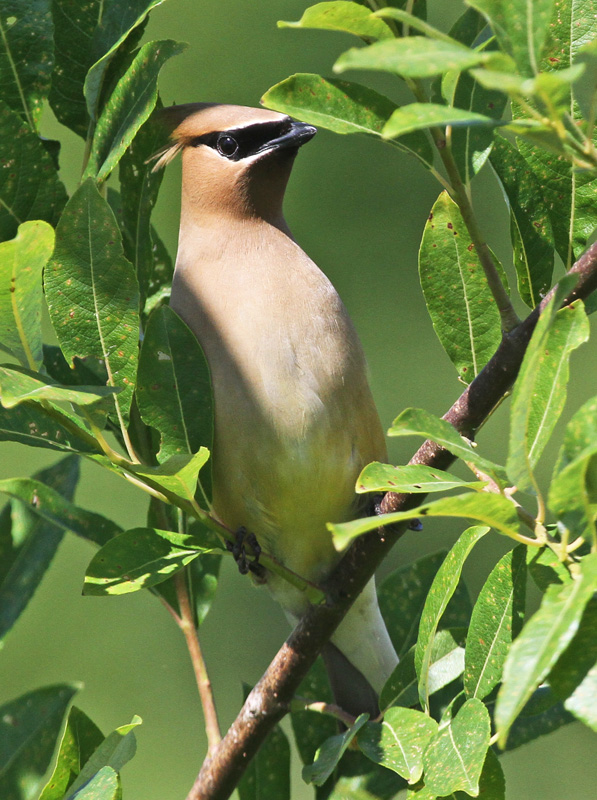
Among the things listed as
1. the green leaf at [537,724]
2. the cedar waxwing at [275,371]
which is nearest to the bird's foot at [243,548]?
the cedar waxwing at [275,371]

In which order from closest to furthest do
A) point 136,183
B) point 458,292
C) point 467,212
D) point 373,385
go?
1. point 467,212
2. point 458,292
3. point 136,183
4. point 373,385

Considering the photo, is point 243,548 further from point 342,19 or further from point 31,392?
point 342,19

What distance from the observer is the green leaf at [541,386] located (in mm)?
1260

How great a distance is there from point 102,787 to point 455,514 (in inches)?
31.9

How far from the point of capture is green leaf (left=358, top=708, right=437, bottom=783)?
1.82 meters

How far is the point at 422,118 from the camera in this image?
1.10 m

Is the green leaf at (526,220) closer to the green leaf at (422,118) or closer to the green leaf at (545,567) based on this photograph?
the green leaf at (545,567)

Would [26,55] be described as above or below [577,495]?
above

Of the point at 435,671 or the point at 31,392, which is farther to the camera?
the point at 435,671

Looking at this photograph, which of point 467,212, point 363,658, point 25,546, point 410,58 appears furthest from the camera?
point 363,658

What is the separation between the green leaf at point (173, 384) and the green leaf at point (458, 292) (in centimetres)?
45

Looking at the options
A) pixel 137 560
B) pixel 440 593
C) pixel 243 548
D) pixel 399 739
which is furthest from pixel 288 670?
pixel 440 593

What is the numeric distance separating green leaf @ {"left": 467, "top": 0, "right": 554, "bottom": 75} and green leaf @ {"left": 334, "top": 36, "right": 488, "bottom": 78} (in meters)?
0.12

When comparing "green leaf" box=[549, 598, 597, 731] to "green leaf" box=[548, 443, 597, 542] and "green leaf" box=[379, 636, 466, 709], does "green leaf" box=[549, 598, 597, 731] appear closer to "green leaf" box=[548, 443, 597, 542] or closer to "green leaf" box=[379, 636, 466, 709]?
"green leaf" box=[548, 443, 597, 542]
